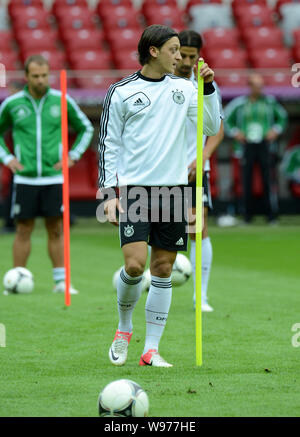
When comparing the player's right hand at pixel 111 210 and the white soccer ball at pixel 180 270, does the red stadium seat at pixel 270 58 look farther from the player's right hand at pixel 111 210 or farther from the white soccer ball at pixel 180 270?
the player's right hand at pixel 111 210

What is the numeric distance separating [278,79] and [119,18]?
4.49m

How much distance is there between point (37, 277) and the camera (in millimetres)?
11266

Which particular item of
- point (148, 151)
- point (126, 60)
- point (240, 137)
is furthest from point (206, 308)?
point (126, 60)

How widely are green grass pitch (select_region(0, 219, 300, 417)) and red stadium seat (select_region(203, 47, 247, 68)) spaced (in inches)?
340

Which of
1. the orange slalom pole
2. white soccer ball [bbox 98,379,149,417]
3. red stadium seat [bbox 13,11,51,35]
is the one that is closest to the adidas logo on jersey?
white soccer ball [bbox 98,379,149,417]

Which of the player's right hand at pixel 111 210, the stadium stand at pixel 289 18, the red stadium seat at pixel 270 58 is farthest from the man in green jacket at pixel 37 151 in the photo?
the stadium stand at pixel 289 18

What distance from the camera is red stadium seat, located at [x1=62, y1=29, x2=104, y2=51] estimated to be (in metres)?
20.4

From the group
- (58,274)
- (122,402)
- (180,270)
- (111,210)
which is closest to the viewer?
(122,402)

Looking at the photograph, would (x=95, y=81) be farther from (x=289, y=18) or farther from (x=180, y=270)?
(x=180, y=270)

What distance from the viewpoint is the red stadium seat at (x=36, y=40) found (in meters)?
20.1

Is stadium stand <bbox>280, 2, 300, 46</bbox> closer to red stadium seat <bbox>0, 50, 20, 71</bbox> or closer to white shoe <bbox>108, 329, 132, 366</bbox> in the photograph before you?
→ red stadium seat <bbox>0, 50, 20, 71</bbox>

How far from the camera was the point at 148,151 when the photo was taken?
19.5ft

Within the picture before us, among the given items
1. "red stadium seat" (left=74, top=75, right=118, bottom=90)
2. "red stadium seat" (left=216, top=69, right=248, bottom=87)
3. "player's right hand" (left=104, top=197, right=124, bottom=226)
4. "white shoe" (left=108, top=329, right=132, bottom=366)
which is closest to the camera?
"player's right hand" (left=104, top=197, right=124, bottom=226)

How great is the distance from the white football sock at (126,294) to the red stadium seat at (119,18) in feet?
51.6
